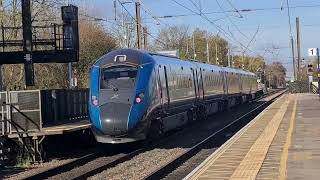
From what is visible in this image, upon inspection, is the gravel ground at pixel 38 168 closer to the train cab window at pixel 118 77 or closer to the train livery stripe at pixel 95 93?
the train livery stripe at pixel 95 93

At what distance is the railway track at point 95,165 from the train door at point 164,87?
1.77m

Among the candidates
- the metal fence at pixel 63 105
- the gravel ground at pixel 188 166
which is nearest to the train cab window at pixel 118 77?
the metal fence at pixel 63 105

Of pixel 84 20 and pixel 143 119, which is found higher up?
pixel 84 20

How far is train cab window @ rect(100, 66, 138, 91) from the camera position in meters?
18.1

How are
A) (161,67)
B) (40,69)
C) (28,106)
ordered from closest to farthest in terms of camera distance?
(28,106) → (161,67) → (40,69)

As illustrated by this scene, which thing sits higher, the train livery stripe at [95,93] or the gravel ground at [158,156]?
the train livery stripe at [95,93]

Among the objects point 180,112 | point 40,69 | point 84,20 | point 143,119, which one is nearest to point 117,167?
point 143,119

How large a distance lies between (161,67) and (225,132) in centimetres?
584

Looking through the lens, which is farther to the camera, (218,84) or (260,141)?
(218,84)

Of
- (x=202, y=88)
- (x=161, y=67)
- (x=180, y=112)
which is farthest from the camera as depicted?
(x=202, y=88)

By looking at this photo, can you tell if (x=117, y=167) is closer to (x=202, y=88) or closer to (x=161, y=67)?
(x=161, y=67)

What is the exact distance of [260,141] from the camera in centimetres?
1731

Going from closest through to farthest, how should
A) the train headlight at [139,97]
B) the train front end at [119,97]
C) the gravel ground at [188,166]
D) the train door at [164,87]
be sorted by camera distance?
the gravel ground at [188,166]
the train front end at [119,97]
the train headlight at [139,97]
the train door at [164,87]

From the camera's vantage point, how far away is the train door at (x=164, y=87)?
20.1 m
